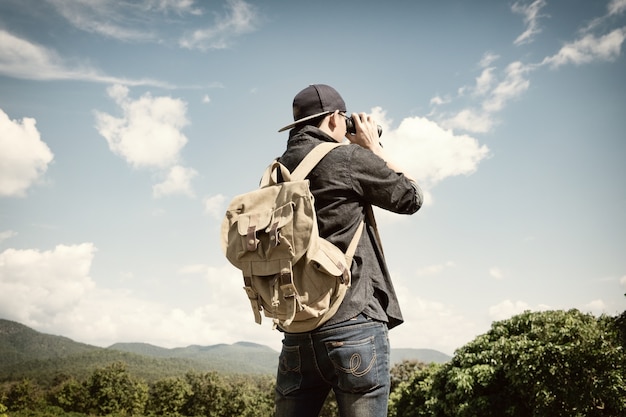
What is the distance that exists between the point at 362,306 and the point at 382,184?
615 millimetres

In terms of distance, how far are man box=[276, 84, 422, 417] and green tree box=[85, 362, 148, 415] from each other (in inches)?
3197

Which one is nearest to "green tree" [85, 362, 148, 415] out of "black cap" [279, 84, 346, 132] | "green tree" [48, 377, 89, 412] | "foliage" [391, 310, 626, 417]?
"green tree" [48, 377, 89, 412]

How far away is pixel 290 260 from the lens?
7.43ft

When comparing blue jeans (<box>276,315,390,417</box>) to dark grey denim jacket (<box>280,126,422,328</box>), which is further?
dark grey denim jacket (<box>280,126,422,328</box>)

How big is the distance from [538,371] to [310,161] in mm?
19169

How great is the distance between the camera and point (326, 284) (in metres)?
2.28

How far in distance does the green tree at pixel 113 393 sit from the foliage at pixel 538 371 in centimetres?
6163

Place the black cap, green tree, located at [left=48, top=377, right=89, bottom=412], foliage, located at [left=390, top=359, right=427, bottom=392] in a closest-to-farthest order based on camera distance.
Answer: the black cap → foliage, located at [left=390, top=359, right=427, bottom=392] → green tree, located at [left=48, top=377, right=89, bottom=412]

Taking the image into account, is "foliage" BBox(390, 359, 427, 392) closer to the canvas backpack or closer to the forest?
the forest

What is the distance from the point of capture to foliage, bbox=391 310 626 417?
55.3 ft

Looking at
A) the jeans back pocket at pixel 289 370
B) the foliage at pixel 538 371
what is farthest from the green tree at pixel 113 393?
the jeans back pocket at pixel 289 370

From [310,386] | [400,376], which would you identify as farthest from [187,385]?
[310,386]

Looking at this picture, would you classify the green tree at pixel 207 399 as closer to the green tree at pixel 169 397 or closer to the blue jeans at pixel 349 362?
A: the green tree at pixel 169 397

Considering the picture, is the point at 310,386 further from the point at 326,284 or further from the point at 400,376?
the point at 400,376
